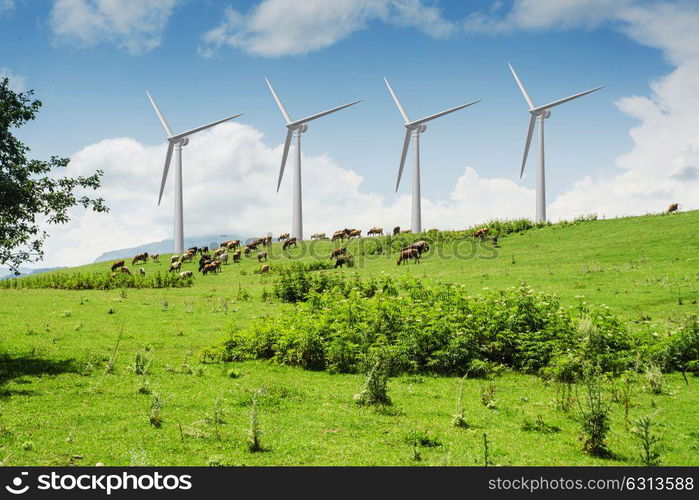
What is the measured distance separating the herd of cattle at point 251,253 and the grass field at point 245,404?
15.8m

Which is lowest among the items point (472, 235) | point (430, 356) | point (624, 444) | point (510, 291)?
point (624, 444)

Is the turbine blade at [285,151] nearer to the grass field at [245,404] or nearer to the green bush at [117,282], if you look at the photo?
the green bush at [117,282]

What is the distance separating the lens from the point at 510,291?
16.9 metres

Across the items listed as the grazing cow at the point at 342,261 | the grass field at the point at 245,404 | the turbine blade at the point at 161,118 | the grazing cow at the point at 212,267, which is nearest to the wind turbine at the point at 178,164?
the turbine blade at the point at 161,118

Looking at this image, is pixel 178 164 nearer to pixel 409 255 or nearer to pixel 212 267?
pixel 212 267

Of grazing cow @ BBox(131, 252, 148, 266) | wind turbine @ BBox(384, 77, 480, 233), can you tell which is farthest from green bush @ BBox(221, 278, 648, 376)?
wind turbine @ BBox(384, 77, 480, 233)

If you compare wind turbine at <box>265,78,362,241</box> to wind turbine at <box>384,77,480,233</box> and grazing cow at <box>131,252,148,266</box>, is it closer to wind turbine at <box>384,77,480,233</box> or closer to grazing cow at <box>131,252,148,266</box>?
wind turbine at <box>384,77,480,233</box>

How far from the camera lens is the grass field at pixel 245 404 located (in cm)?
876

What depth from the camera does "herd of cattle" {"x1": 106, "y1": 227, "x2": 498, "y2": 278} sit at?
138 ft

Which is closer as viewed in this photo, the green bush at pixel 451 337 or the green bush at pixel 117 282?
the green bush at pixel 451 337

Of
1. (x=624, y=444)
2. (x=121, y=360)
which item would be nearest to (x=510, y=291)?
(x=624, y=444)
